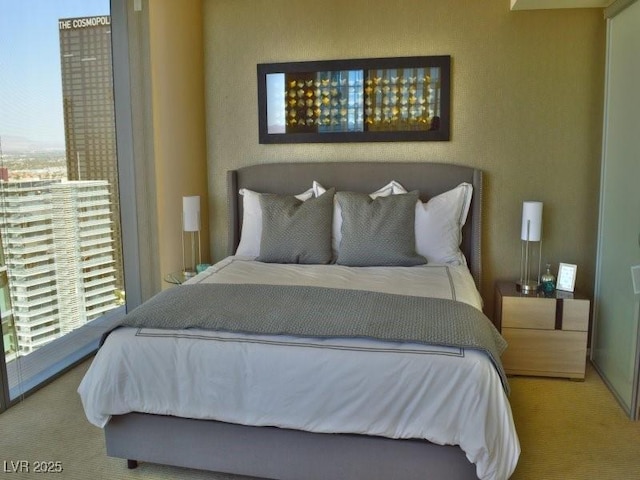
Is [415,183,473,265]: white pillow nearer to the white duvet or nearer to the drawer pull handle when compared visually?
the drawer pull handle

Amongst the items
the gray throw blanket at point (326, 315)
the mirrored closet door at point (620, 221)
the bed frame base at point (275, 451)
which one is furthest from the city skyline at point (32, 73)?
the mirrored closet door at point (620, 221)

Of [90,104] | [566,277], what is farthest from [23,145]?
[566,277]

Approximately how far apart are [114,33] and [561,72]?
118 inches

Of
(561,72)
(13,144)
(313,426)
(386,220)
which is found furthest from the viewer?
(561,72)

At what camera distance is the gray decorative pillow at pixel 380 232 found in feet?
11.0

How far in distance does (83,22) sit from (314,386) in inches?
108

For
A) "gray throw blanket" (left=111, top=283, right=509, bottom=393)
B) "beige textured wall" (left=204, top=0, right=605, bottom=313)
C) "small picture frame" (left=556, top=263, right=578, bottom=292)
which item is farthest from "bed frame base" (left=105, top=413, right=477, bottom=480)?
"beige textured wall" (left=204, top=0, right=605, bottom=313)

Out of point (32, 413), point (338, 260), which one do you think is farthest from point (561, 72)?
point (32, 413)

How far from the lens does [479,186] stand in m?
3.72

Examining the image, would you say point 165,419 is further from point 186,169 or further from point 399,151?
point 399,151

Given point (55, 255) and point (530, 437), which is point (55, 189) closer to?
point (55, 255)

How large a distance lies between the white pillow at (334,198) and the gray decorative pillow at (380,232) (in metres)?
0.10

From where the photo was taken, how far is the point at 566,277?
11.3ft

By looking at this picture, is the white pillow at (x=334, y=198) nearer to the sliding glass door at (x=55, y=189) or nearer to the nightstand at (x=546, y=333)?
the nightstand at (x=546, y=333)
